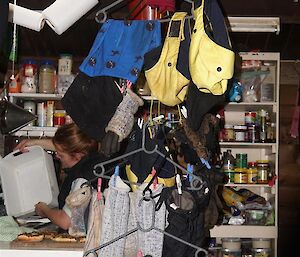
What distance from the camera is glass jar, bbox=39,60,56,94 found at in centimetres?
391

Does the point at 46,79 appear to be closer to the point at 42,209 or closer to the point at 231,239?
the point at 42,209

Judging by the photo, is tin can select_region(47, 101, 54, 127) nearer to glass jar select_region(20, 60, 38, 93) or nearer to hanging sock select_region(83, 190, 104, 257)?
glass jar select_region(20, 60, 38, 93)

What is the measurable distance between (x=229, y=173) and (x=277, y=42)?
3.79 ft

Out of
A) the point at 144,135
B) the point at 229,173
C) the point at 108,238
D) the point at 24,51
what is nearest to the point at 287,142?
the point at 229,173

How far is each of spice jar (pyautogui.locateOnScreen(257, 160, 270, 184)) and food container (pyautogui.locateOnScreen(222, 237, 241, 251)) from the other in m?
0.45

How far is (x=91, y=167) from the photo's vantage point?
2.75 metres

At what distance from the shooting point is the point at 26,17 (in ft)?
7.50

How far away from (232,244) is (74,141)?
57.8 inches

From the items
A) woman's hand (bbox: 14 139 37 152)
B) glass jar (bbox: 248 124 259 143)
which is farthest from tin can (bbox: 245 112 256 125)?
woman's hand (bbox: 14 139 37 152)

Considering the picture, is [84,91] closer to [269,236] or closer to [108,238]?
[108,238]

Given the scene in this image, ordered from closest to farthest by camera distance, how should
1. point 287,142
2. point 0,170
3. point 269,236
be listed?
point 0,170 < point 269,236 < point 287,142

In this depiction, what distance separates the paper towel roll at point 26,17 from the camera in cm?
228

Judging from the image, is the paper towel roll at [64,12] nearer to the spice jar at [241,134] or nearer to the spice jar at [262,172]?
the spice jar at [241,134]

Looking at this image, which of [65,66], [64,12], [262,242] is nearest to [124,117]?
[64,12]
